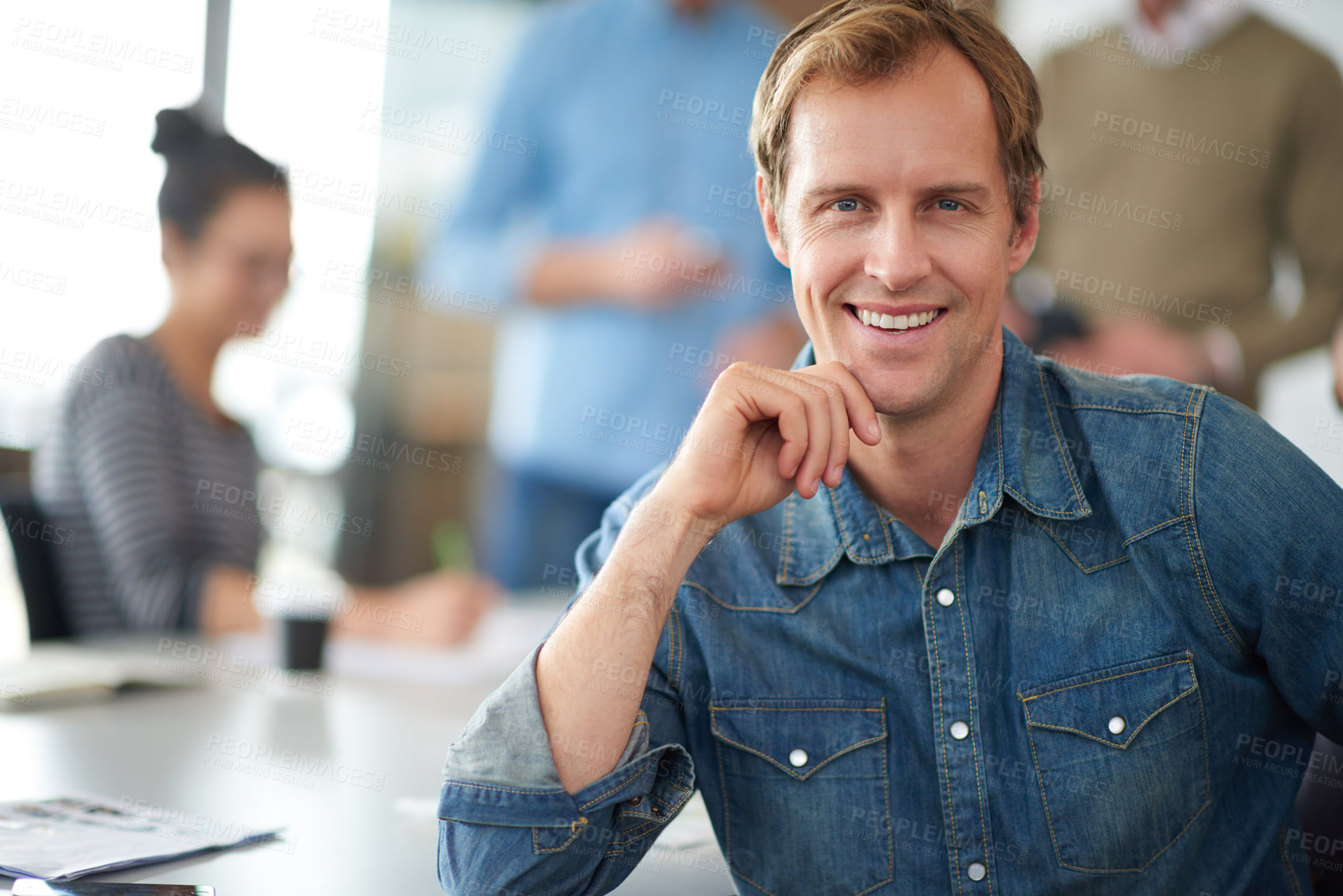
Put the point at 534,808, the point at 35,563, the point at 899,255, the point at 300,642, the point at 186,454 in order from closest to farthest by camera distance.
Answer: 1. the point at 534,808
2. the point at 899,255
3. the point at 300,642
4. the point at 35,563
5. the point at 186,454

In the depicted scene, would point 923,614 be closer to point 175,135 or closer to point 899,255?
point 899,255

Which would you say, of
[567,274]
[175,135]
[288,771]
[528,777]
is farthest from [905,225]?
[175,135]

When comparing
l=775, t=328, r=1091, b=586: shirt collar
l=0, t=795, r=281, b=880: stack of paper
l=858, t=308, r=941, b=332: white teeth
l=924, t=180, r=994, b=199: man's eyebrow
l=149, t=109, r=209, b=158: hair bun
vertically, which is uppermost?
l=149, t=109, r=209, b=158: hair bun

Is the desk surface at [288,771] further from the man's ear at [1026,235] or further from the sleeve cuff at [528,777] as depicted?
the man's ear at [1026,235]

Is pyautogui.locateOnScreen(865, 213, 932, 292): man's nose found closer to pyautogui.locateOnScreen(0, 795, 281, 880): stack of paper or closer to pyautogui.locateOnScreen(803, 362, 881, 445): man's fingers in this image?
pyautogui.locateOnScreen(803, 362, 881, 445): man's fingers

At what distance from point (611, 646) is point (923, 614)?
0.99ft

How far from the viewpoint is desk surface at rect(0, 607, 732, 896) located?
988 mm

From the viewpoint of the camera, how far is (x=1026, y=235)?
4.06 ft

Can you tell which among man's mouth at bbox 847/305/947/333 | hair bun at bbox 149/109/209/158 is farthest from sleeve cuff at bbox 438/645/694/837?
hair bun at bbox 149/109/209/158

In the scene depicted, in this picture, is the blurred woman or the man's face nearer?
the man's face

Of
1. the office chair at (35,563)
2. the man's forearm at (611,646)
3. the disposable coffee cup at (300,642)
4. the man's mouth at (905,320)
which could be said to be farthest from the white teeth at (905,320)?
the office chair at (35,563)

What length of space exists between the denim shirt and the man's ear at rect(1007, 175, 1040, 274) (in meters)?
0.20

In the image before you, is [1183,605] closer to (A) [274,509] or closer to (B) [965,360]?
(B) [965,360]

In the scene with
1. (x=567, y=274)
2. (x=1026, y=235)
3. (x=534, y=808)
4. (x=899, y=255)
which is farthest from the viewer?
(x=567, y=274)
